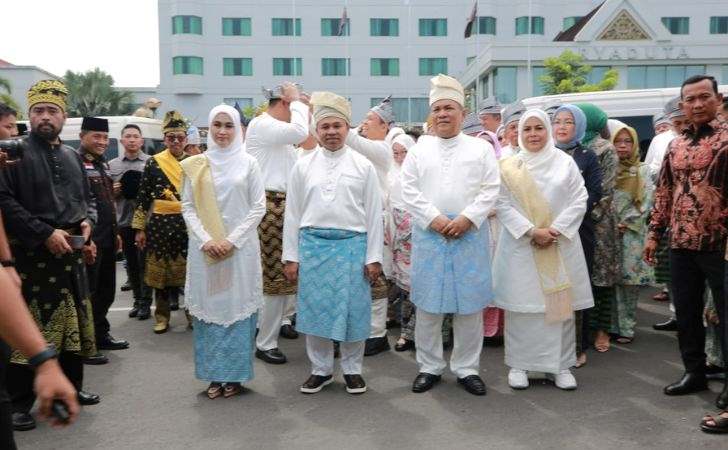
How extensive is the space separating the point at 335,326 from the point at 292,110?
185 centimetres

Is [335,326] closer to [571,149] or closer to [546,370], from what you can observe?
[546,370]

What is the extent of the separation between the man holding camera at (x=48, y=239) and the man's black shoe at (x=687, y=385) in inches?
144

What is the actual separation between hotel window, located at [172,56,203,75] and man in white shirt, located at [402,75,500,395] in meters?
34.2

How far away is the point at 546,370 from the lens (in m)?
4.27

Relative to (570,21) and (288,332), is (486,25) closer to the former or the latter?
(570,21)

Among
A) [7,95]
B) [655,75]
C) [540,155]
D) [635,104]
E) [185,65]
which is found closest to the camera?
[540,155]

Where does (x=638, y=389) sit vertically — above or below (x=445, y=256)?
below

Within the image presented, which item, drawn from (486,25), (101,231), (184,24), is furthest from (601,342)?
(184,24)

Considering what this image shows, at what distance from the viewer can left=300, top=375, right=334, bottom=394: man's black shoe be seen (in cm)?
427

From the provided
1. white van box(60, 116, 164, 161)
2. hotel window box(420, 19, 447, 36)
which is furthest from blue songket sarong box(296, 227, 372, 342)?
hotel window box(420, 19, 447, 36)

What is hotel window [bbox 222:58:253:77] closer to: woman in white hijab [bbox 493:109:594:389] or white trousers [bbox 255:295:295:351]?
white trousers [bbox 255:295:295:351]

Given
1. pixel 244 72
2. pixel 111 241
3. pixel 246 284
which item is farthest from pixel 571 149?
pixel 244 72

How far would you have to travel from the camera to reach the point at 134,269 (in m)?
6.74

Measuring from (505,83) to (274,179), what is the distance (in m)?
25.2
